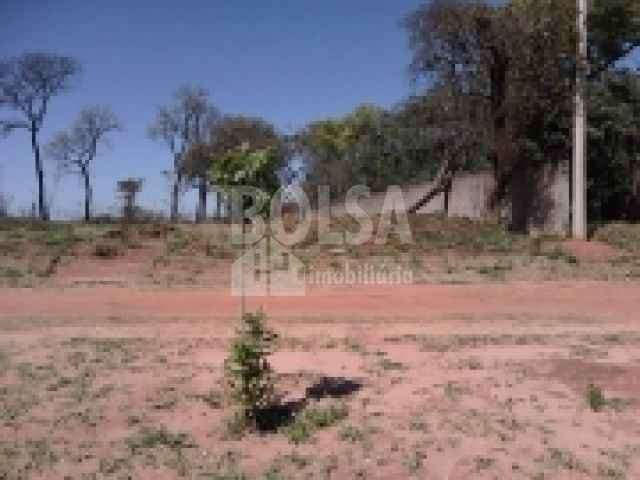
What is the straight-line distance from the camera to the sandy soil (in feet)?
15.6

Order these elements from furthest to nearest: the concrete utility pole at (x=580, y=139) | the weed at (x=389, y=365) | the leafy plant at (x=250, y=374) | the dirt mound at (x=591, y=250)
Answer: the concrete utility pole at (x=580, y=139), the dirt mound at (x=591, y=250), the weed at (x=389, y=365), the leafy plant at (x=250, y=374)

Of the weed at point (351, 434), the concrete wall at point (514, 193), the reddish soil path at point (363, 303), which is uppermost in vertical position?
the concrete wall at point (514, 193)

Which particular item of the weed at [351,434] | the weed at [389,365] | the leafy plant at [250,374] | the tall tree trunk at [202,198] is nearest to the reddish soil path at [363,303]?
the weed at [389,365]

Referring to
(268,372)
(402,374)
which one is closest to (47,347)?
(268,372)

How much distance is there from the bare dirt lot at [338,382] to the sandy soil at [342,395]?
16 millimetres

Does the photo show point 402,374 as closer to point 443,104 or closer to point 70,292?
point 70,292

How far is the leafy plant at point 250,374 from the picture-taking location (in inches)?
210

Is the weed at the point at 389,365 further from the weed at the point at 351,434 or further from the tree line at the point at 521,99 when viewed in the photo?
the tree line at the point at 521,99

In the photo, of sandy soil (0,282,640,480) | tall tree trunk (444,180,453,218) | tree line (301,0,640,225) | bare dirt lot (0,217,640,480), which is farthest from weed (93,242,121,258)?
tall tree trunk (444,180,453,218)

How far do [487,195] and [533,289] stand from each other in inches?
272

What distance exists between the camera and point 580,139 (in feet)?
48.6

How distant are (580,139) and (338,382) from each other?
10.5 m

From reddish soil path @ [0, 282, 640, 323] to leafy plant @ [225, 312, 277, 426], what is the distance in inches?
131

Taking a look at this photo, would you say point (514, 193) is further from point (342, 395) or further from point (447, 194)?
point (342, 395)
